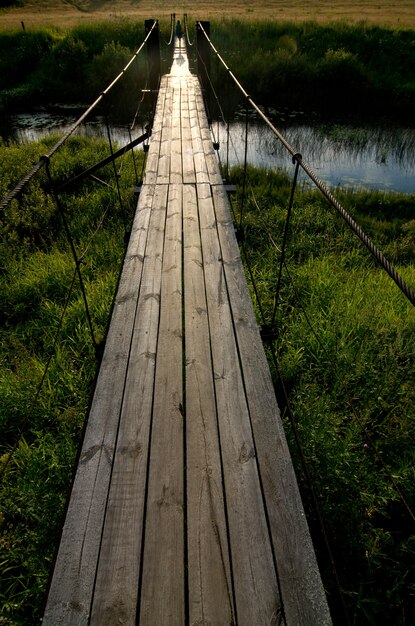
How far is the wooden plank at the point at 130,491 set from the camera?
1.28m

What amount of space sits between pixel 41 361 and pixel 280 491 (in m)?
2.56

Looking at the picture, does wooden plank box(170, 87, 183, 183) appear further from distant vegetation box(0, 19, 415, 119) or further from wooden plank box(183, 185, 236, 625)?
distant vegetation box(0, 19, 415, 119)

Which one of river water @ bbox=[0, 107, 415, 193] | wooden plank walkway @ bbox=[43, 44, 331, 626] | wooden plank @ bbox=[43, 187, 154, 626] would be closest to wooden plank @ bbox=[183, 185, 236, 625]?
wooden plank walkway @ bbox=[43, 44, 331, 626]

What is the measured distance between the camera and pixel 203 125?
557 cm

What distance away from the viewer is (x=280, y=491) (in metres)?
1.57

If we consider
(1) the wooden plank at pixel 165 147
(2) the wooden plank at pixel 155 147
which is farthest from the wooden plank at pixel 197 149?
(2) the wooden plank at pixel 155 147

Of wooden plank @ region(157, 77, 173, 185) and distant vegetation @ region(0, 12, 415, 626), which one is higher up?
wooden plank @ region(157, 77, 173, 185)

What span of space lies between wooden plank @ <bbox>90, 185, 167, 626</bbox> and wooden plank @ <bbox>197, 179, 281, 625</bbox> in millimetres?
350

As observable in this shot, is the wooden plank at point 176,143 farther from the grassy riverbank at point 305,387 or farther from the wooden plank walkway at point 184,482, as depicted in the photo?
the wooden plank walkway at point 184,482

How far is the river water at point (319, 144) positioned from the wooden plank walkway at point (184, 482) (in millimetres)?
6478

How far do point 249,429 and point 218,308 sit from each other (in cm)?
92

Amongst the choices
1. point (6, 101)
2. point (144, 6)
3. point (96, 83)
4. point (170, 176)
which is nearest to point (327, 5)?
point (144, 6)

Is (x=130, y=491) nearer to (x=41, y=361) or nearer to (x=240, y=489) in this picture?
(x=240, y=489)

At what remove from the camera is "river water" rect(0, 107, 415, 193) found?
880 cm
